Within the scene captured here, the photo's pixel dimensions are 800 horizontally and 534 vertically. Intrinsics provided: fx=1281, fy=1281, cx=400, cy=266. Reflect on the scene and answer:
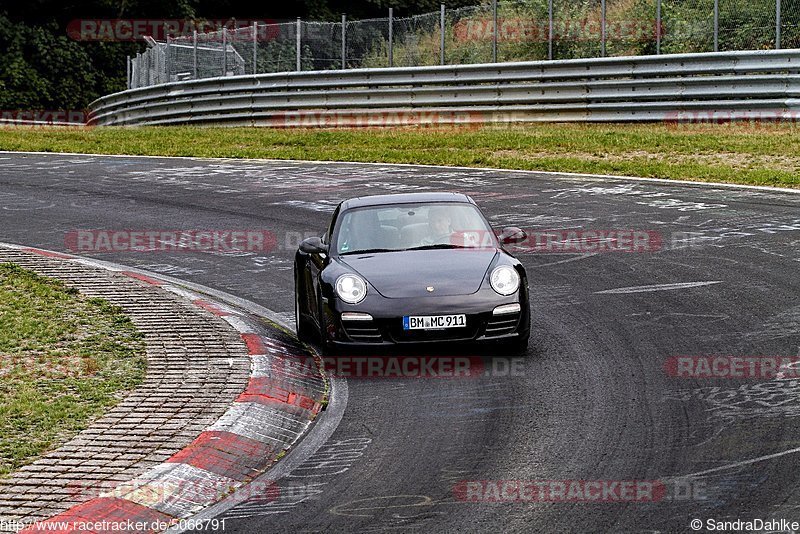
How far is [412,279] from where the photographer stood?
10.3 m

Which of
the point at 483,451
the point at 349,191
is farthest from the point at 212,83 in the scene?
the point at 483,451

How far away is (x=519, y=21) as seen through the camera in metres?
30.1

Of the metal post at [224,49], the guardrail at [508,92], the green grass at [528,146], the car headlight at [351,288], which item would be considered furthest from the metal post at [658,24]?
the car headlight at [351,288]

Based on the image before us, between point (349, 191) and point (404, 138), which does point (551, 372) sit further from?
point (404, 138)

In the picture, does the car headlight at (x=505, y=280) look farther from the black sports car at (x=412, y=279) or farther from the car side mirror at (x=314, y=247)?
the car side mirror at (x=314, y=247)

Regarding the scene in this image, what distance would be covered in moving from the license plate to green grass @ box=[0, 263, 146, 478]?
208 centimetres

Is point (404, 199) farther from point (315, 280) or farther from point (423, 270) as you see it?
point (423, 270)

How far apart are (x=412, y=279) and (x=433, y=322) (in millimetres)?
475

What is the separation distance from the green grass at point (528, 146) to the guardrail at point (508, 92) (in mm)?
416

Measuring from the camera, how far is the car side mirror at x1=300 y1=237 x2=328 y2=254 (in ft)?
36.9

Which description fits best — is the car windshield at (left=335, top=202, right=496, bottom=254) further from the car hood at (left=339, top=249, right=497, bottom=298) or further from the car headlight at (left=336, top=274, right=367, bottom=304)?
the car headlight at (left=336, top=274, right=367, bottom=304)

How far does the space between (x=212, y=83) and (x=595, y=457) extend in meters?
27.3

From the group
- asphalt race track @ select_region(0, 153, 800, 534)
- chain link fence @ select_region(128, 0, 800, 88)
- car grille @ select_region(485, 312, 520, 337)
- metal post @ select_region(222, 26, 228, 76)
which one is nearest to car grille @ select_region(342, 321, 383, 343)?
asphalt race track @ select_region(0, 153, 800, 534)

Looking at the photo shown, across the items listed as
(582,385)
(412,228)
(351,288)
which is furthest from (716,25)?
(582,385)
